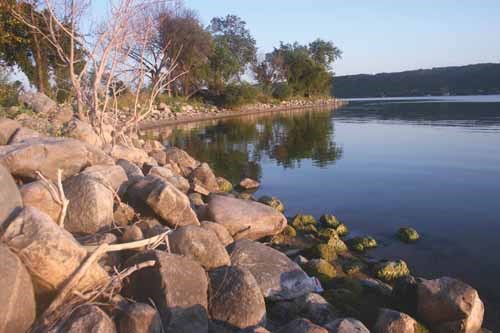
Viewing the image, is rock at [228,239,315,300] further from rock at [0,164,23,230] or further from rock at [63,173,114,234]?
rock at [0,164,23,230]

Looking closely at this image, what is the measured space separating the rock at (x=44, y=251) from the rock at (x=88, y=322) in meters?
0.34

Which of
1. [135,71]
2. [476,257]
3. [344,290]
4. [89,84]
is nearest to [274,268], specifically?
[344,290]

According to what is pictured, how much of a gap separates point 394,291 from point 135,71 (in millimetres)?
8592

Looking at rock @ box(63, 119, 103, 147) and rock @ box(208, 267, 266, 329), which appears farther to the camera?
rock @ box(63, 119, 103, 147)

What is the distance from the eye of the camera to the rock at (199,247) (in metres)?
4.67

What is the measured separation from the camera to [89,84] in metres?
11.8

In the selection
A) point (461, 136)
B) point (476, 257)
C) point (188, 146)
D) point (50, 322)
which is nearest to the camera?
point (50, 322)

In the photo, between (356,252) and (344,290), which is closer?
(344,290)

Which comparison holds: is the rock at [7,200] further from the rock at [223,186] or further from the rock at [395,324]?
the rock at [223,186]

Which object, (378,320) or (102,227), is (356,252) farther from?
(102,227)

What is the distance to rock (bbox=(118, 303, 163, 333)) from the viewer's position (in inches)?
133

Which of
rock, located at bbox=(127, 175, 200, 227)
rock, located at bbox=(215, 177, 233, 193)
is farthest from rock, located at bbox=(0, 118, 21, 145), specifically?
rock, located at bbox=(215, 177, 233, 193)

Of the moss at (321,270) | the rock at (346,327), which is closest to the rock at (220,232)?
the moss at (321,270)

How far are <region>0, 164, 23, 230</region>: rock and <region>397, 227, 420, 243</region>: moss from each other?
19.7ft
